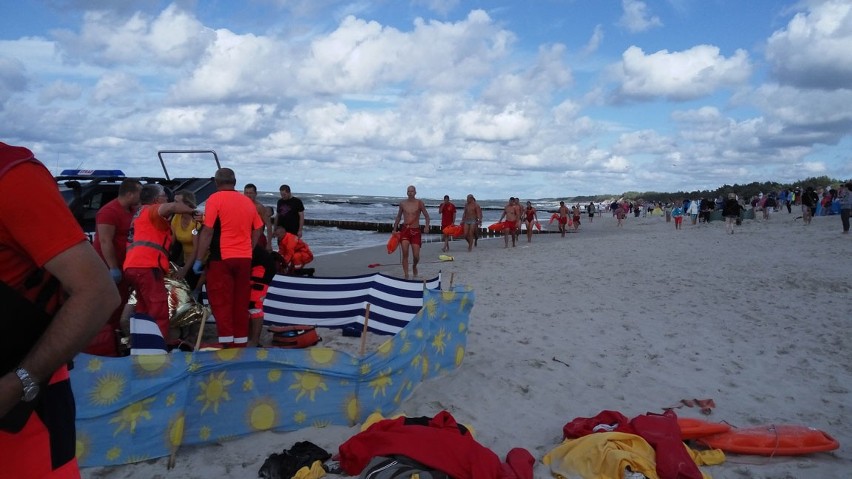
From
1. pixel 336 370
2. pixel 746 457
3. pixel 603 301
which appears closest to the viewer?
pixel 746 457

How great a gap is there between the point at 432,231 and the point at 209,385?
26.8 meters

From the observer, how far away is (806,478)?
3.62m

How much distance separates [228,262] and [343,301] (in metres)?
2.08

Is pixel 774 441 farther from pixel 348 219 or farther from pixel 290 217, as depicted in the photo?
pixel 348 219

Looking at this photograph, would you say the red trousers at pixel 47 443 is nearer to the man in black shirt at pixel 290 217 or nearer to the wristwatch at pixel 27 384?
the wristwatch at pixel 27 384

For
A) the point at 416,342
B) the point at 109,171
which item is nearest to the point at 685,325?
the point at 416,342

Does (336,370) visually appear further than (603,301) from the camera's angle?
No

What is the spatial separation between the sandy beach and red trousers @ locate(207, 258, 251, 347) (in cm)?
149

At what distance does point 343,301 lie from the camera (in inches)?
277

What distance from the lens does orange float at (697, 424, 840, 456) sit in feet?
12.7

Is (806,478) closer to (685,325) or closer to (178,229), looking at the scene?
(685,325)

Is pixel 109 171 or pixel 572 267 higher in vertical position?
pixel 109 171

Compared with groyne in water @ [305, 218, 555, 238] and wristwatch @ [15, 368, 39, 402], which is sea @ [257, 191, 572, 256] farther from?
wristwatch @ [15, 368, 39, 402]

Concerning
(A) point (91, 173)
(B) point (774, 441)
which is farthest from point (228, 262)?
(A) point (91, 173)
